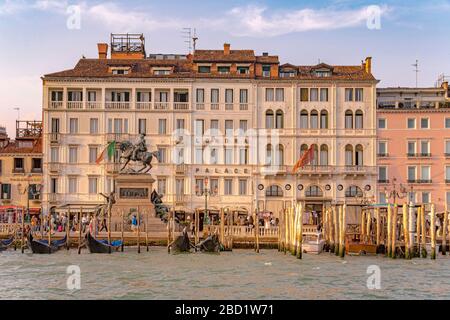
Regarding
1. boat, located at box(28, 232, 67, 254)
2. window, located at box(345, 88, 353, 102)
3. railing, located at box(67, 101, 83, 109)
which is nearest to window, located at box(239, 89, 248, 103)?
window, located at box(345, 88, 353, 102)

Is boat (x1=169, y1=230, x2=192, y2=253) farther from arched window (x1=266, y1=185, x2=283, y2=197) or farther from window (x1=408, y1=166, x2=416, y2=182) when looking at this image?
window (x1=408, y1=166, x2=416, y2=182)

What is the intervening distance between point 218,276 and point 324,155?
80.6 ft

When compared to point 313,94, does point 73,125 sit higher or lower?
lower

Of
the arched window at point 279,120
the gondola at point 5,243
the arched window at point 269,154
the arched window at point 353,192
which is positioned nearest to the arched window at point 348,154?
the arched window at point 353,192

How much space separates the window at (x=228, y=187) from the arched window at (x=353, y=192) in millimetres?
6443

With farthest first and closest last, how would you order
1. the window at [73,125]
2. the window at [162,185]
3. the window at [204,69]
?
1. the window at [204,69]
2. the window at [73,125]
3. the window at [162,185]

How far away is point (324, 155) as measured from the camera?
160 ft

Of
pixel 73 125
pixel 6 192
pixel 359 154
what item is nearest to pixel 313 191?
pixel 359 154

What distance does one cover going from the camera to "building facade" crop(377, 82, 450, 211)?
4934 cm

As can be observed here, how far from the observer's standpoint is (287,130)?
48688 mm

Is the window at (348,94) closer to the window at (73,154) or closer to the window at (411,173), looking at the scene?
the window at (411,173)

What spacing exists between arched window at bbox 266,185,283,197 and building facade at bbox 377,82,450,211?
19.2 feet

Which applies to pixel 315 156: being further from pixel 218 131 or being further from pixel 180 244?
pixel 180 244

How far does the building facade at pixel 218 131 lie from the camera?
4784cm
